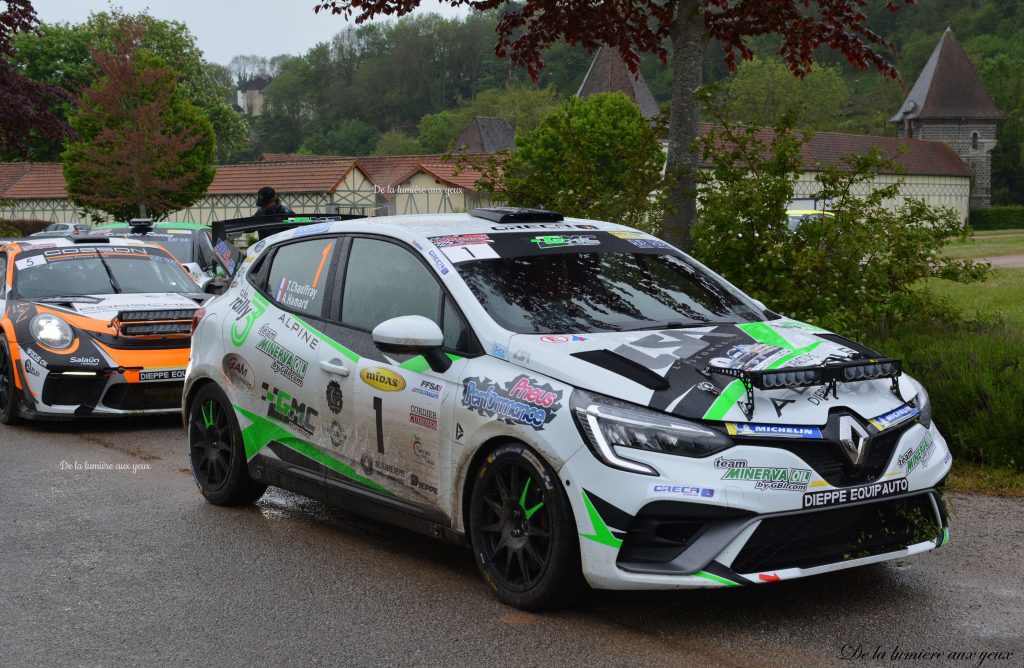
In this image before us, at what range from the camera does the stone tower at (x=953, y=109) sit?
11450 cm

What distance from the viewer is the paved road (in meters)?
4.72

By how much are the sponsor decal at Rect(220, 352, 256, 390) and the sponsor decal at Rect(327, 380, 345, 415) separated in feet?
2.82

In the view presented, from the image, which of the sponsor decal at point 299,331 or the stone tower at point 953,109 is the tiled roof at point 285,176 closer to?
the sponsor decal at point 299,331

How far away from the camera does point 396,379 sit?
5816 mm

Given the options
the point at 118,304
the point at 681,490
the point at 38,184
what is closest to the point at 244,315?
the point at 681,490

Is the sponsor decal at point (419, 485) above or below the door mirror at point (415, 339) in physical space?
below

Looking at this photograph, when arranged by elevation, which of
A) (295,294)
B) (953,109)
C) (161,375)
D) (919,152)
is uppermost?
(295,294)

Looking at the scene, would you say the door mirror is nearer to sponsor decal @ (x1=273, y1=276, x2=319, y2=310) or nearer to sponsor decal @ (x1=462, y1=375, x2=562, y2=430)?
sponsor decal @ (x1=462, y1=375, x2=562, y2=430)

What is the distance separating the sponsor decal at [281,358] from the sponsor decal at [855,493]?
285 cm

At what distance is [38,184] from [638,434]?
76.7m

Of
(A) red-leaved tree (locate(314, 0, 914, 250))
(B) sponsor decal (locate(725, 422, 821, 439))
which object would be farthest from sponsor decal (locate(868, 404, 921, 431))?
(A) red-leaved tree (locate(314, 0, 914, 250))

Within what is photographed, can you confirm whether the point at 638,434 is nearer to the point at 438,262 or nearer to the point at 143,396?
the point at 438,262

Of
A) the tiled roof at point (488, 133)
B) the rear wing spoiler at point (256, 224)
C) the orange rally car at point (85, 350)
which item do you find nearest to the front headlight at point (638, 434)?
the rear wing spoiler at point (256, 224)

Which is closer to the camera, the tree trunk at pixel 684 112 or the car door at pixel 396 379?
the car door at pixel 396 379
